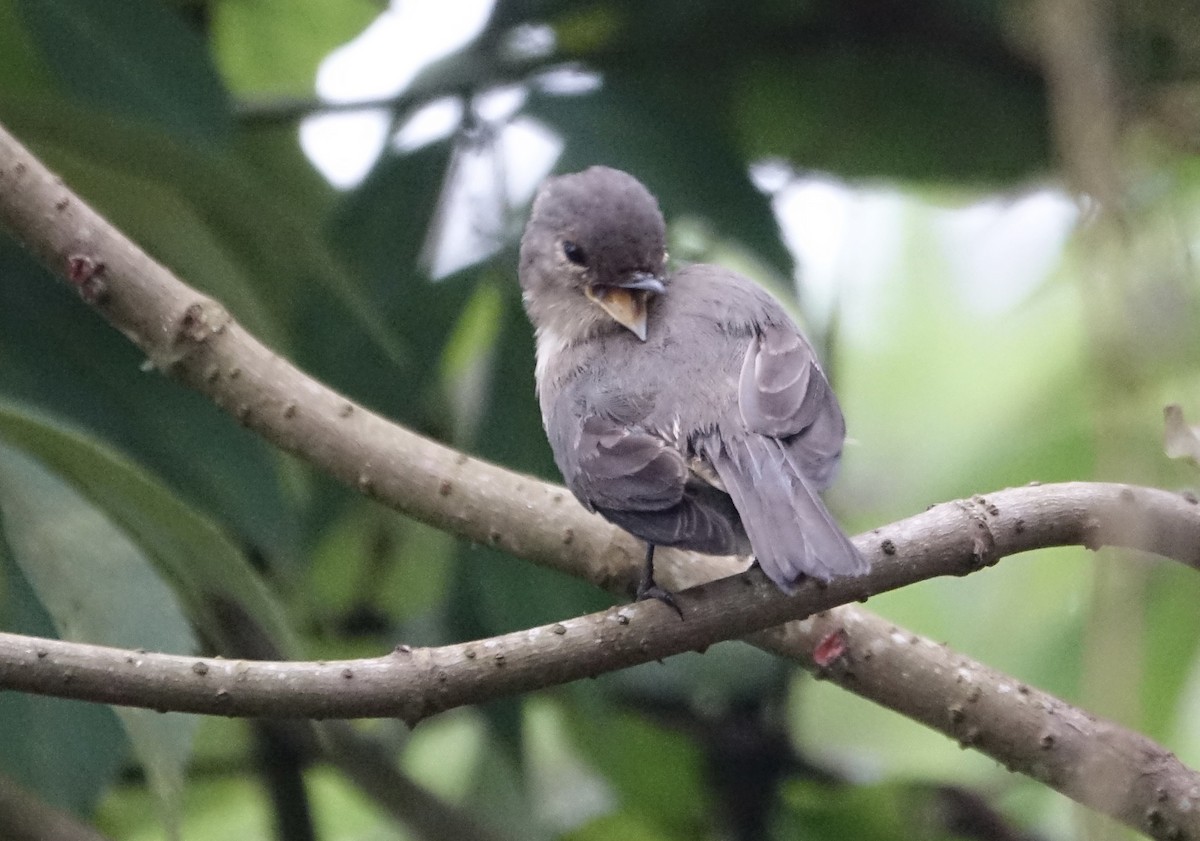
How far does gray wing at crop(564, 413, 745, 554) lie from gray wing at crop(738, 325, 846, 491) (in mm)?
129

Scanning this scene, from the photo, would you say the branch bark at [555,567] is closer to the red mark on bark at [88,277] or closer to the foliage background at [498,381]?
the red mark on bark at [88,277]

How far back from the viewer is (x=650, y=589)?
6.37 feet

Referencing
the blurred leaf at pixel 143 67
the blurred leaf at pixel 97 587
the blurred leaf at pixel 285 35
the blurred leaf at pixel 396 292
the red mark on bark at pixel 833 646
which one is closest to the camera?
the blurred leaf at pixel 97 587

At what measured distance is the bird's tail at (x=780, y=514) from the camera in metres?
1.68

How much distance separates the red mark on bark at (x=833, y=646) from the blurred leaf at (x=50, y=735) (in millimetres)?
987

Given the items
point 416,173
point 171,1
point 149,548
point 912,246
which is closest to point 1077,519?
point 149,548

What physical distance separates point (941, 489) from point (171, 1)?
5.95 feet

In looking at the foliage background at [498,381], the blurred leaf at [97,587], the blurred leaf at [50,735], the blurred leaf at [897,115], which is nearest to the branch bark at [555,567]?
the foliage background at [498,381]

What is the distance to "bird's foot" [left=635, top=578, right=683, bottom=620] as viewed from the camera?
5.83 ft

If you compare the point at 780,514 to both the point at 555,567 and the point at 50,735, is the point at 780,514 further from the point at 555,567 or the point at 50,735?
the point at 50,735

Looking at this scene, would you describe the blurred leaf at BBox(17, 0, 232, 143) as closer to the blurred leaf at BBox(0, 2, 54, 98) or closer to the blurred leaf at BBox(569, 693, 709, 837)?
the blurred leaf at BBox(0, 2, 54, 98)

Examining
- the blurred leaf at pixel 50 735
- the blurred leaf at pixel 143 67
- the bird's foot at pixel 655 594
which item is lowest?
the blurred leaf at pixel 50 735

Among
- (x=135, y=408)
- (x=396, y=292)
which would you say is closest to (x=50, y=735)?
(x=135, y=408)

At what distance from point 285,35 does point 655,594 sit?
6.19 ft
